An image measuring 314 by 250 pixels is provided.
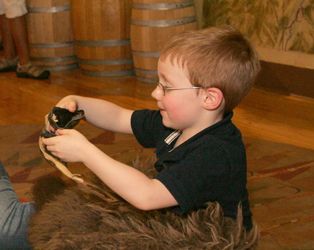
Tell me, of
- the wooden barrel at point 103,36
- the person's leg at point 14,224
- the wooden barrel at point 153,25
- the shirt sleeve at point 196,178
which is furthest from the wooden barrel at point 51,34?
the shirt sleeve at point 196,178

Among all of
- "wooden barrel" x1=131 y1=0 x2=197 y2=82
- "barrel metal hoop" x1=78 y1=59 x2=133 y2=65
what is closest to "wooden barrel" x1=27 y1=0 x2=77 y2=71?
"barrel metal hoop" x1=78 y1=59 x2=133 y2=65

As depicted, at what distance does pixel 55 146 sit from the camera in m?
1.09

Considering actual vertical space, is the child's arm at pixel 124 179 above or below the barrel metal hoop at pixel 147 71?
above

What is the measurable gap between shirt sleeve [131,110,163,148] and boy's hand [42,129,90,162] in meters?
0.26

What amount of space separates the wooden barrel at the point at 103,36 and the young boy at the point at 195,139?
7.81 feet

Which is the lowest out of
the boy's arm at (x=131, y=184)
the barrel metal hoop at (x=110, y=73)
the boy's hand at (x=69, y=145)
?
the barrel metal hoop at (x=110, y=73)

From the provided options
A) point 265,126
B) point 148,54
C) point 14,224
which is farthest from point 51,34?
point 14,224

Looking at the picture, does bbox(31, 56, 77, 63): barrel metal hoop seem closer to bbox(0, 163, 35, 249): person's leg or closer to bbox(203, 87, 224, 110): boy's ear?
bbox(0, 163, 35, 249): person's leg

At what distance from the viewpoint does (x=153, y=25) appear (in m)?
3.25

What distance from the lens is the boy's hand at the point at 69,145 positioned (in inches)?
41.3

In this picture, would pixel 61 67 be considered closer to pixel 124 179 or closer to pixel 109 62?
pixel 109 62

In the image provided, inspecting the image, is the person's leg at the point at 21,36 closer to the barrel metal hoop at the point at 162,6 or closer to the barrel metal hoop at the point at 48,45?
Answer: the barrel metal hoop at the point at 48,45

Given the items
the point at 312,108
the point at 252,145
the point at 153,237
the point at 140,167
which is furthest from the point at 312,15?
the point at 153,237

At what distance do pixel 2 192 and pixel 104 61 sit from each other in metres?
2.29
